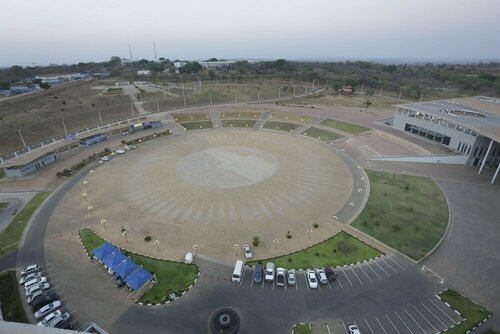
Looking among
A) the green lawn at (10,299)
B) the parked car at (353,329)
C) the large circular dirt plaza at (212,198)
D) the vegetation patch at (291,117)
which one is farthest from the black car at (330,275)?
the vegetation patch at (291,117)

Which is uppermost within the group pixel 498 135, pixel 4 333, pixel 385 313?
pixel 498 135

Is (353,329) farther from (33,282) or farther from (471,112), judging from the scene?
(471,112)

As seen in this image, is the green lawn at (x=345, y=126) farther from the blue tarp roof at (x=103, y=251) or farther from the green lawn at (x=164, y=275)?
the blue tarp roof at (x=103, y=251)

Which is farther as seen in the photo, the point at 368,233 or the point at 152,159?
the point at 152,159

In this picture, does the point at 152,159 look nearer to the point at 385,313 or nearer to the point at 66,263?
the point at 66,263

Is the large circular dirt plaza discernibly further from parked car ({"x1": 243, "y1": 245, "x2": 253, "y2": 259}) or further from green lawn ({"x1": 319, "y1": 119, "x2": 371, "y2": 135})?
green lawn ({"x1": 319, "y1": 119, "x2": 371, "y2": 135})

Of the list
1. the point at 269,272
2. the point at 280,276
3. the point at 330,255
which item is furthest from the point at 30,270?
the point at 330,255

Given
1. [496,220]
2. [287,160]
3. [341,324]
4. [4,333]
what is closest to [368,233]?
[341,324]
